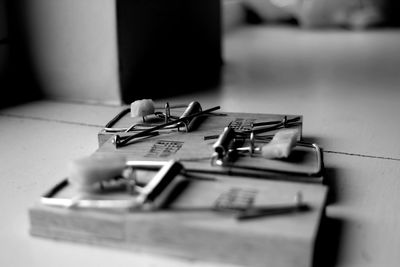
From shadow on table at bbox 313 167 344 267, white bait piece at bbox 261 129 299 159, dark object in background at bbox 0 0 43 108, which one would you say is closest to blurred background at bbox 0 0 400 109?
dark object in background at bbox 0 0 43 108

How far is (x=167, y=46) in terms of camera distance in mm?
1787

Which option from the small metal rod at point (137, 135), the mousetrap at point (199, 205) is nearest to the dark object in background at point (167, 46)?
the small metal rod at point (137, 135)

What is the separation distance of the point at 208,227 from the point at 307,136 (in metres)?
0.61

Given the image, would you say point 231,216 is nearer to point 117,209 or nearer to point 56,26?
point 117,209

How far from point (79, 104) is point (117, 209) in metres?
0.85

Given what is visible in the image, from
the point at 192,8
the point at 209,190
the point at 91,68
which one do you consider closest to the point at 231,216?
the point at 209,190

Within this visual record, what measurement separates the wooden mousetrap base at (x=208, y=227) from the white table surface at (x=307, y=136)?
0.02m

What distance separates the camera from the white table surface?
80 cm

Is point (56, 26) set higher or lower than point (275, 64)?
higher

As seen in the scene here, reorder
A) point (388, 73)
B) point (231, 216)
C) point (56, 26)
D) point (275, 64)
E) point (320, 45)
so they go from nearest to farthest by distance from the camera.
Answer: point (231, 216) < point (56, 26) < point (388, 73) < point (275, 64) < point (320, 45)

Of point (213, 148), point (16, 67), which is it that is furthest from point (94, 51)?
point (213, 148)

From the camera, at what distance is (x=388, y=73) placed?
191 centimetres

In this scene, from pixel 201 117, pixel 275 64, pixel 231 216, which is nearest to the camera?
pixel 231 216

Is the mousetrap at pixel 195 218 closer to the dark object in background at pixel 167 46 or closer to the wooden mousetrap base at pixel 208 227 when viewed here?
the wooden mousetrap base at pixel 208 227
